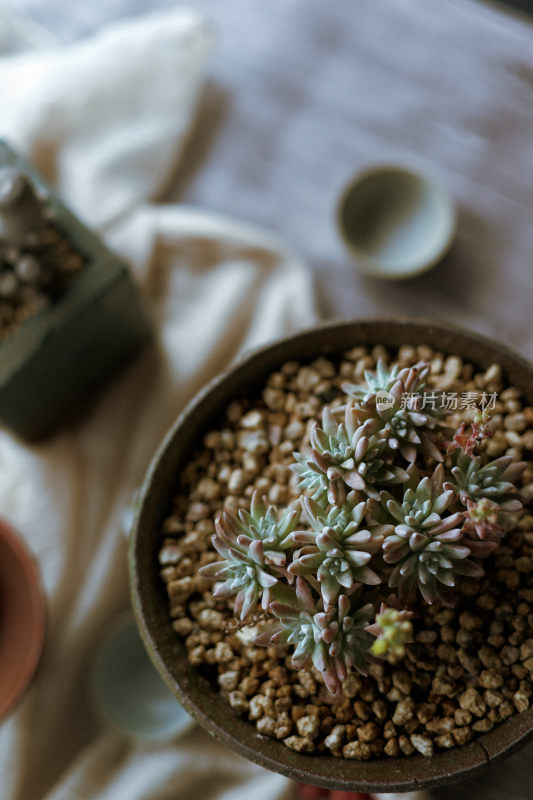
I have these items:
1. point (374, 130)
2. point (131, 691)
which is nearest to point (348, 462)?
point (131, 691)

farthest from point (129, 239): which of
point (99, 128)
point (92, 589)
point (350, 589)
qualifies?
point (350, 589)

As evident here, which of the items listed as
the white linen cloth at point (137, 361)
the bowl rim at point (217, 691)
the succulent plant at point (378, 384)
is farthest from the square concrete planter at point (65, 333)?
the succulent plant at point (378, 384)

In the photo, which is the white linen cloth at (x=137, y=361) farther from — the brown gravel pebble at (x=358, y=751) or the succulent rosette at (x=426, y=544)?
the succulent rosette at (x=426, y=544)

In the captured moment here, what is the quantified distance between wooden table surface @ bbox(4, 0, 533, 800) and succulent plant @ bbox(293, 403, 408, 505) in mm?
443

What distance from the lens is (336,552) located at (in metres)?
0.51

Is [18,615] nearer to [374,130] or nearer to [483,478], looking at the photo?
[483,478]

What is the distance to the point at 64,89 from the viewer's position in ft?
3.30

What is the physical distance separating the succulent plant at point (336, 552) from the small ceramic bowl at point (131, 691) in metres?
0.43

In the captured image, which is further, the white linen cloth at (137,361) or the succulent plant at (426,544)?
the white linen cloth at (137,361)

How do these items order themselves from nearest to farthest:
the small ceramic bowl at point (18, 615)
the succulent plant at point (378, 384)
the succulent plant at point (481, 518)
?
the succulent plant at point (481, 518) → the succulent plant at point (378, 384) → the small ceramic bowl at point (18, 615)

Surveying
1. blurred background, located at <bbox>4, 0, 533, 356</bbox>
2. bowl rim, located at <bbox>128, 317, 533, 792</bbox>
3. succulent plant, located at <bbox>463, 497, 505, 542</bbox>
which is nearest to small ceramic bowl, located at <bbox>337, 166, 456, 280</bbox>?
blurred background, located at <bbox>4, 0, 533, 356</bbox>

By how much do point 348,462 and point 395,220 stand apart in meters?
0.55

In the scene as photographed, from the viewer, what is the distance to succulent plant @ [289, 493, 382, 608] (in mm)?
511

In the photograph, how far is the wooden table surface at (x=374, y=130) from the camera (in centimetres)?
96
